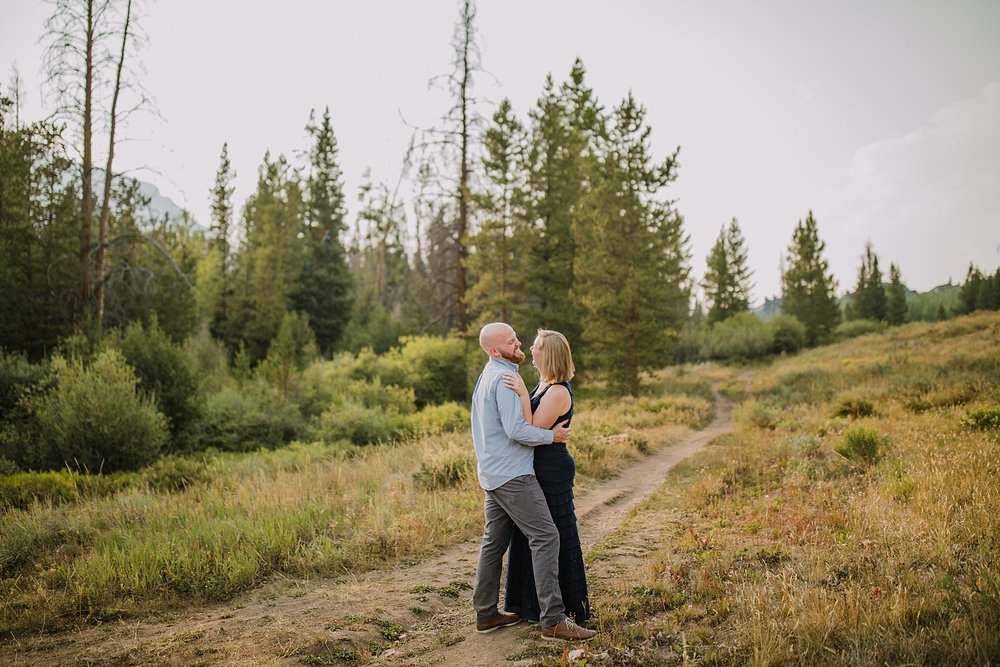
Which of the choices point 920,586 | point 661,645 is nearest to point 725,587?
point 661,645

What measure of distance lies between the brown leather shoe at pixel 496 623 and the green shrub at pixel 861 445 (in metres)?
6.65

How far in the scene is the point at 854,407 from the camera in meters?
13.6

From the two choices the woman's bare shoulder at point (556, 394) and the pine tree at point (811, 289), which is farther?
the pine tree at point (811, 289)

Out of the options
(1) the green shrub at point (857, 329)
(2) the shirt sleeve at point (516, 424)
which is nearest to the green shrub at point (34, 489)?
(2) the shirt sleeve at point (516, 424)

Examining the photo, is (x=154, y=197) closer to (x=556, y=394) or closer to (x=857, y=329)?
(x=556, y=394)

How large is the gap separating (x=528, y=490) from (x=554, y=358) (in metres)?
1.02

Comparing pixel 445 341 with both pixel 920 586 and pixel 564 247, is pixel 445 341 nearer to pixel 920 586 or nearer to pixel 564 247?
pixel 564 247

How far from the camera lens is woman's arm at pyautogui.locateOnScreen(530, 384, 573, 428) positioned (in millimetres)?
4332

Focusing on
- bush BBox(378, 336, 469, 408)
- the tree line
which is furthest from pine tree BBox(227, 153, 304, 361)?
bush BBox(378, 336, 469, 408)

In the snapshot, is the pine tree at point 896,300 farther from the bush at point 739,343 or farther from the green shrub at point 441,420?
the green shrub at point 441,420

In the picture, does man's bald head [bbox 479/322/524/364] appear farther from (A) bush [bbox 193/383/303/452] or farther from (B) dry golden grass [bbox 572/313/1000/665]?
(A) bush [bbox 193/383/303/452]

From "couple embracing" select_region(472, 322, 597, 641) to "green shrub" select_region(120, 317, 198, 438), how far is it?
14.1 metres

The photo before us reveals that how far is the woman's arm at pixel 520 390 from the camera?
424 centimetres

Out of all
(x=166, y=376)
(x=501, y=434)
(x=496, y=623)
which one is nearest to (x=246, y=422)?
(x=166, y=376)
